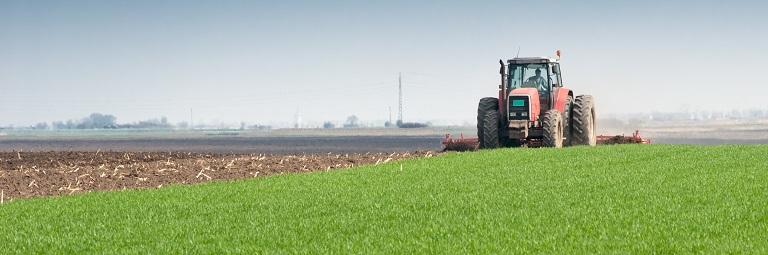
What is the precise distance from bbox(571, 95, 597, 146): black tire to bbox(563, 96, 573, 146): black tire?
16 cm

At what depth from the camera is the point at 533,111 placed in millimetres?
30500

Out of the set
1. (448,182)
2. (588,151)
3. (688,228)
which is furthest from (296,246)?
(588,151)

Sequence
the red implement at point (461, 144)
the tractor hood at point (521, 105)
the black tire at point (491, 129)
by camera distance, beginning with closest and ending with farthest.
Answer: the tractor hood at point (521, 105)
the black tire at point (491, 129)
the red implement at point (461, 144)

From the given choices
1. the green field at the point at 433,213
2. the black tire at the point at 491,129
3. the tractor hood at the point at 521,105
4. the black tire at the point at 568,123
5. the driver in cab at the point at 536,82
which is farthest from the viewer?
the black tire at the point at 568,123

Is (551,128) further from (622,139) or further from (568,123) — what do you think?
(622,139)

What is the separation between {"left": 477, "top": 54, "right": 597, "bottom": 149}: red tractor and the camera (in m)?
30.3

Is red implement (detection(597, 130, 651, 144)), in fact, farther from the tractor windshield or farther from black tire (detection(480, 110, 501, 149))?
black tire (detection(480, 110, 501, 149))

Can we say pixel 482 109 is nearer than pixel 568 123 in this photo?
Yes

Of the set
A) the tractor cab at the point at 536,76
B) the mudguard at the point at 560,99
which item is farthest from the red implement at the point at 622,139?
the tractor cab at the point at 536,76

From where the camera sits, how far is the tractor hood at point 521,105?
30.1 m

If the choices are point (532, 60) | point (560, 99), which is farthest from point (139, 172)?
point (560, 99)

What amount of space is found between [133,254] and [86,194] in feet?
27.4

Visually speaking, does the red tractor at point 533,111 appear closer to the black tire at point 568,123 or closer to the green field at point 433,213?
the black tire at point 568,123

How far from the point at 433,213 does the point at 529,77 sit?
17.6m
